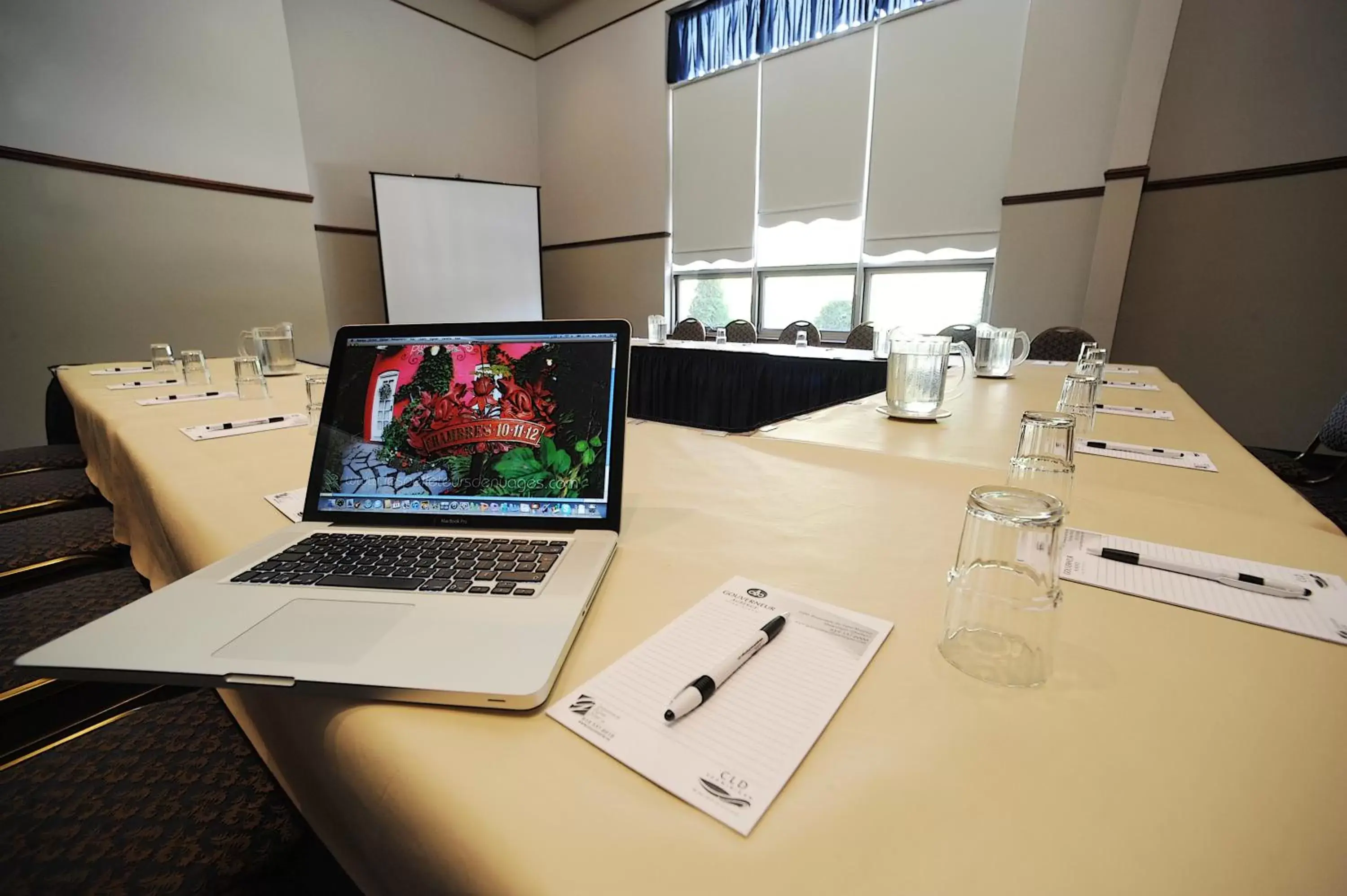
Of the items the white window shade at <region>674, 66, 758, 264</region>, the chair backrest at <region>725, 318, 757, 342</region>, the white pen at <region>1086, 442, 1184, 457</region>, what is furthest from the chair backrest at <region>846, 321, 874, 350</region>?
the white pen at <region>1086, 442, 1184, 457</region>

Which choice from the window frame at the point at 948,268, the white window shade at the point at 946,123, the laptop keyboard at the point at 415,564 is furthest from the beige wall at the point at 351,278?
the laptop keyboard at the point at 415,564

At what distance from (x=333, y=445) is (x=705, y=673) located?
0.49 metres

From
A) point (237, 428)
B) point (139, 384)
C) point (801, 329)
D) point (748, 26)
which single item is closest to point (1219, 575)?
point (237, 428)

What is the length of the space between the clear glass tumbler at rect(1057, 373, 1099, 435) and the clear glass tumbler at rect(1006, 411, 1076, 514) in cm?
51

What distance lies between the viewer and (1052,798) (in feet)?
0.93

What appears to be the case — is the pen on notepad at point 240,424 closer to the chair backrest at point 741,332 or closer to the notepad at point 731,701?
the notepad at point 731,701

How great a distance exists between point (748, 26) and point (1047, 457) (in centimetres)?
506

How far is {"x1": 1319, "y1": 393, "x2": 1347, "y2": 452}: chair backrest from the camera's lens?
176 cm

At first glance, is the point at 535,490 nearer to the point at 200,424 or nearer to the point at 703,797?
the point at 703,797

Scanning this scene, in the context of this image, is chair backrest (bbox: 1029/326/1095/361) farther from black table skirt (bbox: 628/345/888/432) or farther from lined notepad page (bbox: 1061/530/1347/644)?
lined notepad page (bbox: 1061/530/1347/644)

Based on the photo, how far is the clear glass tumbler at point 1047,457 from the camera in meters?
0.70

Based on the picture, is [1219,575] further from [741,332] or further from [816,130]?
[816,130]

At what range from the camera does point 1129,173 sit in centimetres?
318

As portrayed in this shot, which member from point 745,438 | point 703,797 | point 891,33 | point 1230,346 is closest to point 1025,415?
point 745,438
